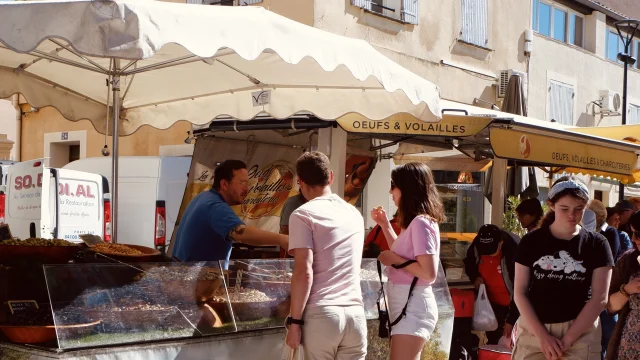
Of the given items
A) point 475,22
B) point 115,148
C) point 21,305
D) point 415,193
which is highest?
point 475,22

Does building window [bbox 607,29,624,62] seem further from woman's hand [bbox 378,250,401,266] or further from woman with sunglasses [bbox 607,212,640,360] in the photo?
woman's hand [bbox 378,250,401,266]

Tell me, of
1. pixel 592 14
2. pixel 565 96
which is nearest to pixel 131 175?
pixel 565 96

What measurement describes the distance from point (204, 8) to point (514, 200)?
7667 mm

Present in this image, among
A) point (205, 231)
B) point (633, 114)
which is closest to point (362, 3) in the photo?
point (205, 231)

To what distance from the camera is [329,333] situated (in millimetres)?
4445

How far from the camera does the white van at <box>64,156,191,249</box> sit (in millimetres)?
13836

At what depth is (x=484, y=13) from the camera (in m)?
18.3

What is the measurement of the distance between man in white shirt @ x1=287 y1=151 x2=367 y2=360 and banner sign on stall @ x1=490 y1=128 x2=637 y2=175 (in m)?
3.46

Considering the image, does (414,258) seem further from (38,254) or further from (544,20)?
(544,20)

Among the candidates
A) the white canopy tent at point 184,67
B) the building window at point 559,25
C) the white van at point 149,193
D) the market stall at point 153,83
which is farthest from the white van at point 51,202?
the building window at point 559,25

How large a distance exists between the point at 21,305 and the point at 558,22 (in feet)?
63.3

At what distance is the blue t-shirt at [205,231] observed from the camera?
562cm

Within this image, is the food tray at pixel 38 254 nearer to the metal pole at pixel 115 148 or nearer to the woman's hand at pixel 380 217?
the metal pole at pixel 115 148

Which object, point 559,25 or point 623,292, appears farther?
point 559,25
